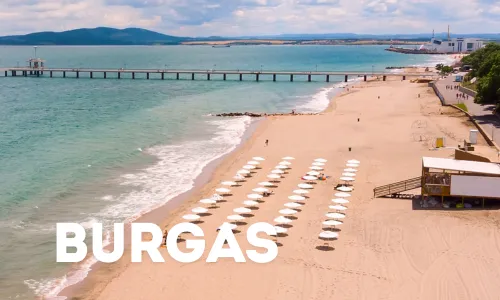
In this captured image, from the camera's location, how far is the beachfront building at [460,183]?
3058 centimetres

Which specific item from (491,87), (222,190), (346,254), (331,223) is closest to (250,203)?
(222,190)

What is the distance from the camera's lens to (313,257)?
24.9 meters

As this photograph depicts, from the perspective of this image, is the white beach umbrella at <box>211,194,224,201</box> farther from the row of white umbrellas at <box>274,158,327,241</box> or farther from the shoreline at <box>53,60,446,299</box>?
the row of white umbrellas at <box>274,158,327,241</box>

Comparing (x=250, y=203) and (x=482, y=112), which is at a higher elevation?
(x=482, y=112)

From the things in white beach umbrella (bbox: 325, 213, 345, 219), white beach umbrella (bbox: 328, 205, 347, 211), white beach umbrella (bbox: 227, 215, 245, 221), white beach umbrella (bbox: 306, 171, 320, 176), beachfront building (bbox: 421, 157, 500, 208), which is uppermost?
beachfront building (bbox: 421, 157, 500, 208)

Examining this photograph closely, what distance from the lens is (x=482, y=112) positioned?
191 ft

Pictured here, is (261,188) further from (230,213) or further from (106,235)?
(106,235)

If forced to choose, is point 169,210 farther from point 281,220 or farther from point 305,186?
point 305,186

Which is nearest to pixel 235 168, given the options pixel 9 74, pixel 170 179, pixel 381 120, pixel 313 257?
pixel 170 179

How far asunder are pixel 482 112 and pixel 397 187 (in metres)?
28.6

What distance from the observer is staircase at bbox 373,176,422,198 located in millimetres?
33741

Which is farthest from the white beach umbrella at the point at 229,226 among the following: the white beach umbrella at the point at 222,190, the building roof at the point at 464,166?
the building roof at the point at 464,166

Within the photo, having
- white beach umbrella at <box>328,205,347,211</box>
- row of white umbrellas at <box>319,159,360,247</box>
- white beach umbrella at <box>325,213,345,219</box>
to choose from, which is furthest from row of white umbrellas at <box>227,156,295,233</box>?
white beach umbrella at <box>328,205,347,211</box>

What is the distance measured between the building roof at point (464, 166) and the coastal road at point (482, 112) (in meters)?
11.3
